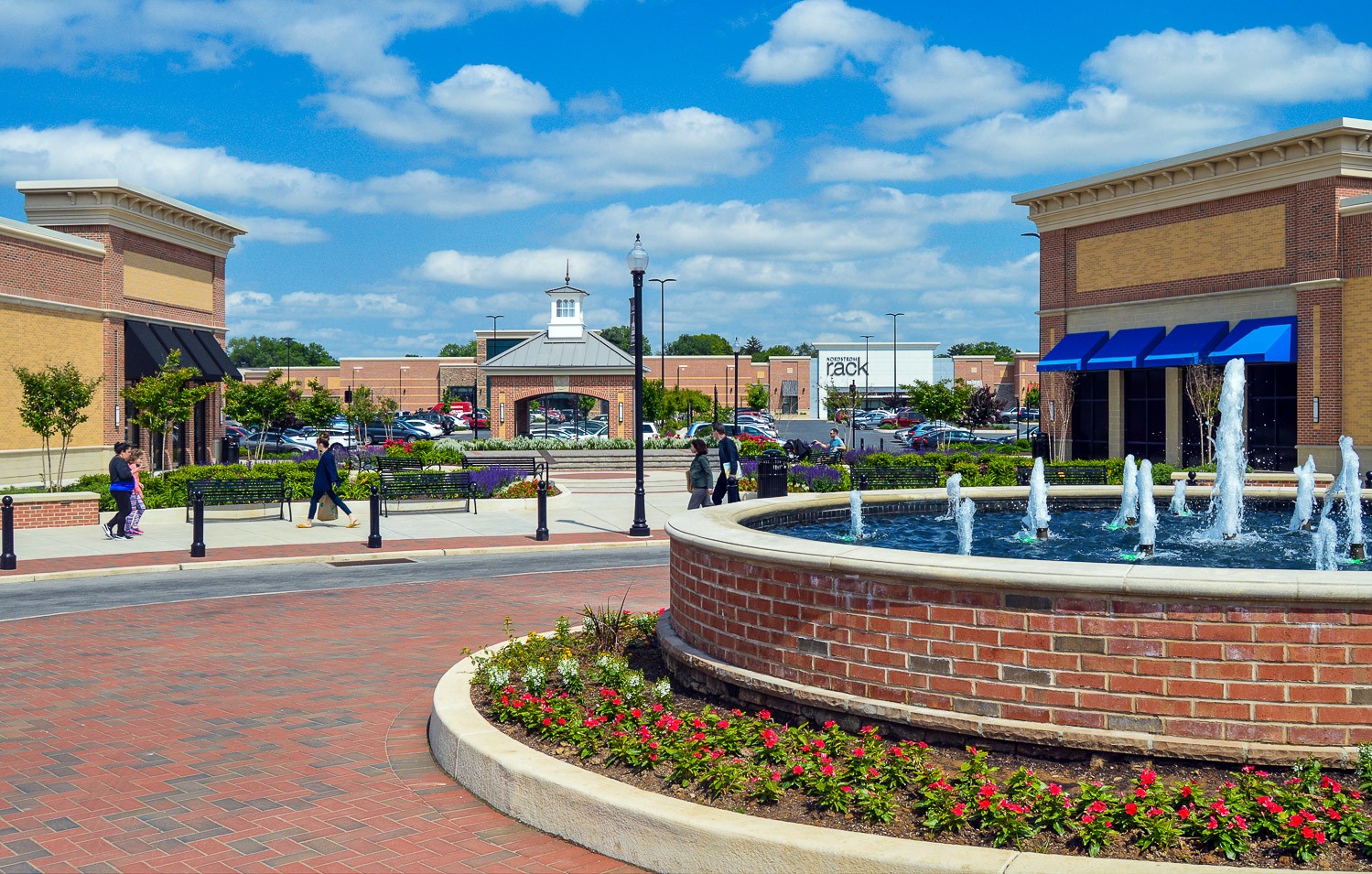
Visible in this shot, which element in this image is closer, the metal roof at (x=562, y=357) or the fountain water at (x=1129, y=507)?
the fountain water at (x=1129, y=507)

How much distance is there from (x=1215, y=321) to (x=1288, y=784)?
33.3m

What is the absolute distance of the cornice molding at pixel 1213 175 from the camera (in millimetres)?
30656

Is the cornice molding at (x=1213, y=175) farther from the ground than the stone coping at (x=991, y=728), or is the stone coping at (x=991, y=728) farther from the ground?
the cornice molding at (x=1213, y=175)

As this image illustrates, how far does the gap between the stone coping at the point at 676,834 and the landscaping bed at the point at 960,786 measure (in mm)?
214

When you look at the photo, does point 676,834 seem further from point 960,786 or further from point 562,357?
point 562,357

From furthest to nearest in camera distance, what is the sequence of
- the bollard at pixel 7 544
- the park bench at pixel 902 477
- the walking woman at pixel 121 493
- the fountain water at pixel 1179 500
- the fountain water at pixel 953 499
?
the park bench at pixel 902 477 < the walking woman at pixel 121 493 < the bollard at pixel 7 544 < the fountain water at pixel 1179 500 < the fountain water at pixel 953 499

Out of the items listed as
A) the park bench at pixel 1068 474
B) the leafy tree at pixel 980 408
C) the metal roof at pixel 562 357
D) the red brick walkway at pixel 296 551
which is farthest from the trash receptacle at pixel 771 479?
the leafy tree at pixel 980 408

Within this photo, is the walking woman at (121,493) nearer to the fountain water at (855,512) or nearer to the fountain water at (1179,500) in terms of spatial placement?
the fountain water at (855,512)

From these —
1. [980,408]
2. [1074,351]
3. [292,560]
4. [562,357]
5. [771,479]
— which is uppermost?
[562,357]

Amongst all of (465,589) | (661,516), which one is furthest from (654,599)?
(661,516)

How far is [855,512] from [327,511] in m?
13.7

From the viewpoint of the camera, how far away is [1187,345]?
3484 centimetres

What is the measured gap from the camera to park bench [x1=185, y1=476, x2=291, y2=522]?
22812 mm

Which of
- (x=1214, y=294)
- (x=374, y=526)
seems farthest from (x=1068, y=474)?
(x=374, y=526)
